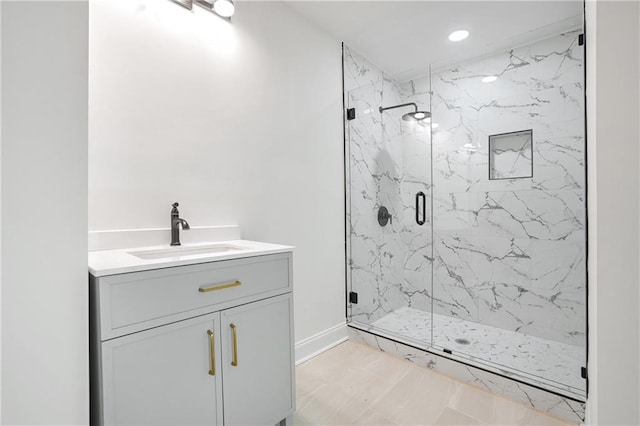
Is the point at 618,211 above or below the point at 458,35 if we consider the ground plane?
below

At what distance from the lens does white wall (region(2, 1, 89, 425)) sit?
781 millimetres

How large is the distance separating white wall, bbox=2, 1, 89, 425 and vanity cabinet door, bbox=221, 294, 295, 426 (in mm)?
478

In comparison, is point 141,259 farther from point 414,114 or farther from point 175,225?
point 414,114

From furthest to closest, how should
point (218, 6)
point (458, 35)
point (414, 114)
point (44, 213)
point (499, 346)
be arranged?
point (414, 114)
point (458, 35)
point (499, 346)
point (218, 6)
point (44, 213)

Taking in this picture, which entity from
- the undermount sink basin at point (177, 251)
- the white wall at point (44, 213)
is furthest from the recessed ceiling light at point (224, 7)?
the undermount sink basin at point (177, 251)

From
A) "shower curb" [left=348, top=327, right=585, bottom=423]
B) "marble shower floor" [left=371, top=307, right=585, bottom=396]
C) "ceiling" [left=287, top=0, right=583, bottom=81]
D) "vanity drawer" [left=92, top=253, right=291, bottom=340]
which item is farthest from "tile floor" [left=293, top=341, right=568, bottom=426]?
"ceiling" [left=287, top=0, right=583, bottom=81]

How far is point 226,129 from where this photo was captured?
1.81 m

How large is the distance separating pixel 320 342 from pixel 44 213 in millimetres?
1942

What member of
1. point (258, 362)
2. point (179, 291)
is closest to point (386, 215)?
point (258, 362)

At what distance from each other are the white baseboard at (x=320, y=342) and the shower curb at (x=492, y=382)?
0.26 meters

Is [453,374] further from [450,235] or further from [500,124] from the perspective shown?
[500,124]

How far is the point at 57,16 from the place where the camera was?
852 mm

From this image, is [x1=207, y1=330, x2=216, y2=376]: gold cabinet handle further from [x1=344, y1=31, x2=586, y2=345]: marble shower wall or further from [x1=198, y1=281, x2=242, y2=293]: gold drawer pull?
[x1=344, y1=31, x2=586, y2=345]: marble shower wall

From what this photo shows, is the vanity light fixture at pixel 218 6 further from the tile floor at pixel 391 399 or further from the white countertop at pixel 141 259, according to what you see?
the tile floor at pixel 391 399
